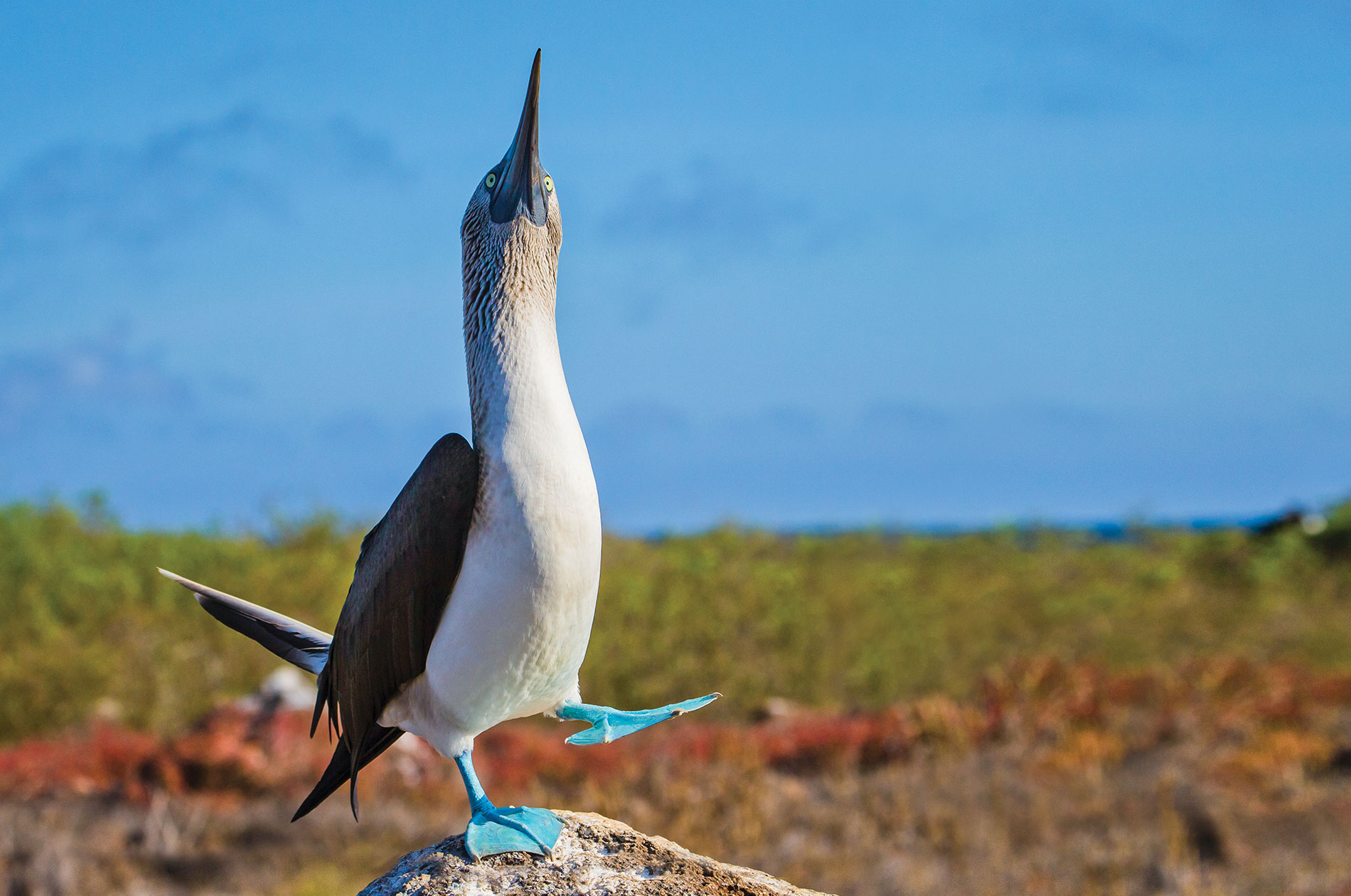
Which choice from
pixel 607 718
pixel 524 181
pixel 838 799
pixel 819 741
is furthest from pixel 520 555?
pixel 819 741

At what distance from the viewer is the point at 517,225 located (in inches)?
119

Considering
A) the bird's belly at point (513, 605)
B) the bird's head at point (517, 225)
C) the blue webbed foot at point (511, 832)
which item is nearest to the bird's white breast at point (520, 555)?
the bird's belly at point (513, 605)

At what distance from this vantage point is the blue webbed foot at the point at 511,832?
9.75ft

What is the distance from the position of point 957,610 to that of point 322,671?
12879 millimetres

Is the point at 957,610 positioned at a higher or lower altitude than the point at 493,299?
lower

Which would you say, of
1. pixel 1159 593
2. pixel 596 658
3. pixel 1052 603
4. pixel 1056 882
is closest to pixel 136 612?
pixel 596 658

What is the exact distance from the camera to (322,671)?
11.0ft

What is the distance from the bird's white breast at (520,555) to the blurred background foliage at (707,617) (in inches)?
367

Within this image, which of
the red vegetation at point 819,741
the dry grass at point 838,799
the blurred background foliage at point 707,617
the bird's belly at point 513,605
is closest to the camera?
the bird's belly at point 513,605

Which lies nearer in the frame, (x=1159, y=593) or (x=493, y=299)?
(x=493, y=299)

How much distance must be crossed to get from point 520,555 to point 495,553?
0.24 ft

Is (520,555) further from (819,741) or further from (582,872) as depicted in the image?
(819,741)

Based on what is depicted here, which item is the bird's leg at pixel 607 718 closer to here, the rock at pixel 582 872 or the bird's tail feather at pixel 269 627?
the rock at pixel 582 872

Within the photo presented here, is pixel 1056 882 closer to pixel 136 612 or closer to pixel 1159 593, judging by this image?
pixel 136 612
